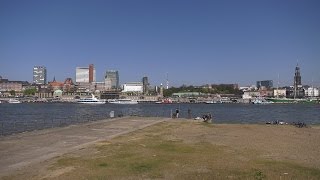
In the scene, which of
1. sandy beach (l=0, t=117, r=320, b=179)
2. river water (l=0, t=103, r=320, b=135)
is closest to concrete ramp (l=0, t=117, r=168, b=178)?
sandy beach (l=0, t=117, r=320, b=179)

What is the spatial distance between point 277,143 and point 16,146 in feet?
57.3

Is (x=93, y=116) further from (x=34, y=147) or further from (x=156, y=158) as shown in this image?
(x=156, y=158)

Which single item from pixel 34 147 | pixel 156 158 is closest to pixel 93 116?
pixel 34 147

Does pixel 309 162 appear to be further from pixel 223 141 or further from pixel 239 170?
pixel 223 141

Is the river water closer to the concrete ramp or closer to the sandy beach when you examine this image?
the concrete ramp

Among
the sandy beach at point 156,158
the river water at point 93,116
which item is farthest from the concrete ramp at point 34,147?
the river water at point 93,116

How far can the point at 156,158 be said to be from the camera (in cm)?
2019

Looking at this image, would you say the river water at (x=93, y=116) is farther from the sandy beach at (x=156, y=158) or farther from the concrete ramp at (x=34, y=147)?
the sandy beach at (x=156, y=158)

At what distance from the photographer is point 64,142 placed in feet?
85.4

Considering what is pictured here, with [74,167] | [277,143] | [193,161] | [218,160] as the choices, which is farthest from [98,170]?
[277,143]

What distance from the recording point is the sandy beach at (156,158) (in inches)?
639

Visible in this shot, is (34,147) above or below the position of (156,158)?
above

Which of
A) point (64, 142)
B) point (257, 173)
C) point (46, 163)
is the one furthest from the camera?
point (64, 142)

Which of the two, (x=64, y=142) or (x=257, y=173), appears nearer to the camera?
(x=257, y=173)
